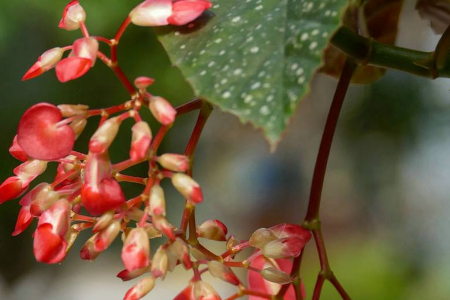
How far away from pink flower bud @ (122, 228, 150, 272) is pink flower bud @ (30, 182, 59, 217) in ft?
0.17

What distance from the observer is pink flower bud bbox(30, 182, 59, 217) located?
282mm

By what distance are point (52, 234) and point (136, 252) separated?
0.04 metres

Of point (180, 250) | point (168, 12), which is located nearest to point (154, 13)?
point (168, 12)

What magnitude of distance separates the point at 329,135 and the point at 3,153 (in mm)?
964

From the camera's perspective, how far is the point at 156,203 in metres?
0.25

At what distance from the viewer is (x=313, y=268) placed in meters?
1.30

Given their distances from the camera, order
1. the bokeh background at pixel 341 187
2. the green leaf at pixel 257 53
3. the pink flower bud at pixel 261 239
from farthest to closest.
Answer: the bokeh background at pixel 341 187 < the pink flower bud at pixel 261 239 < the green leaf at pixel 257 53

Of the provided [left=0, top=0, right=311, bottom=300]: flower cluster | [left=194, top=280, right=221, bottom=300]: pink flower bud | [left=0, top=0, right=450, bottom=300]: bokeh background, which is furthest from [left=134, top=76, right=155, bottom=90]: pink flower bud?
[left=0, top=0, right=450, bottom=300]: bokeh background

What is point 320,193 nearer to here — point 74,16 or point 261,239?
point 261,239

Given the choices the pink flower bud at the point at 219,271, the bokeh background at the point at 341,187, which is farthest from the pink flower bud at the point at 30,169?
the bokeh background at the point at 341,187

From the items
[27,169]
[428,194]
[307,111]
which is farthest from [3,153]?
[428,194]

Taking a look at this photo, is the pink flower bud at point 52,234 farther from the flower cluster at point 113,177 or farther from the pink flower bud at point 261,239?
the pink flower bud at point 261,239

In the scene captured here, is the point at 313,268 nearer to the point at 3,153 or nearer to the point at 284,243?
the point at 3,153

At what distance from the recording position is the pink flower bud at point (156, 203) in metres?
0.25
